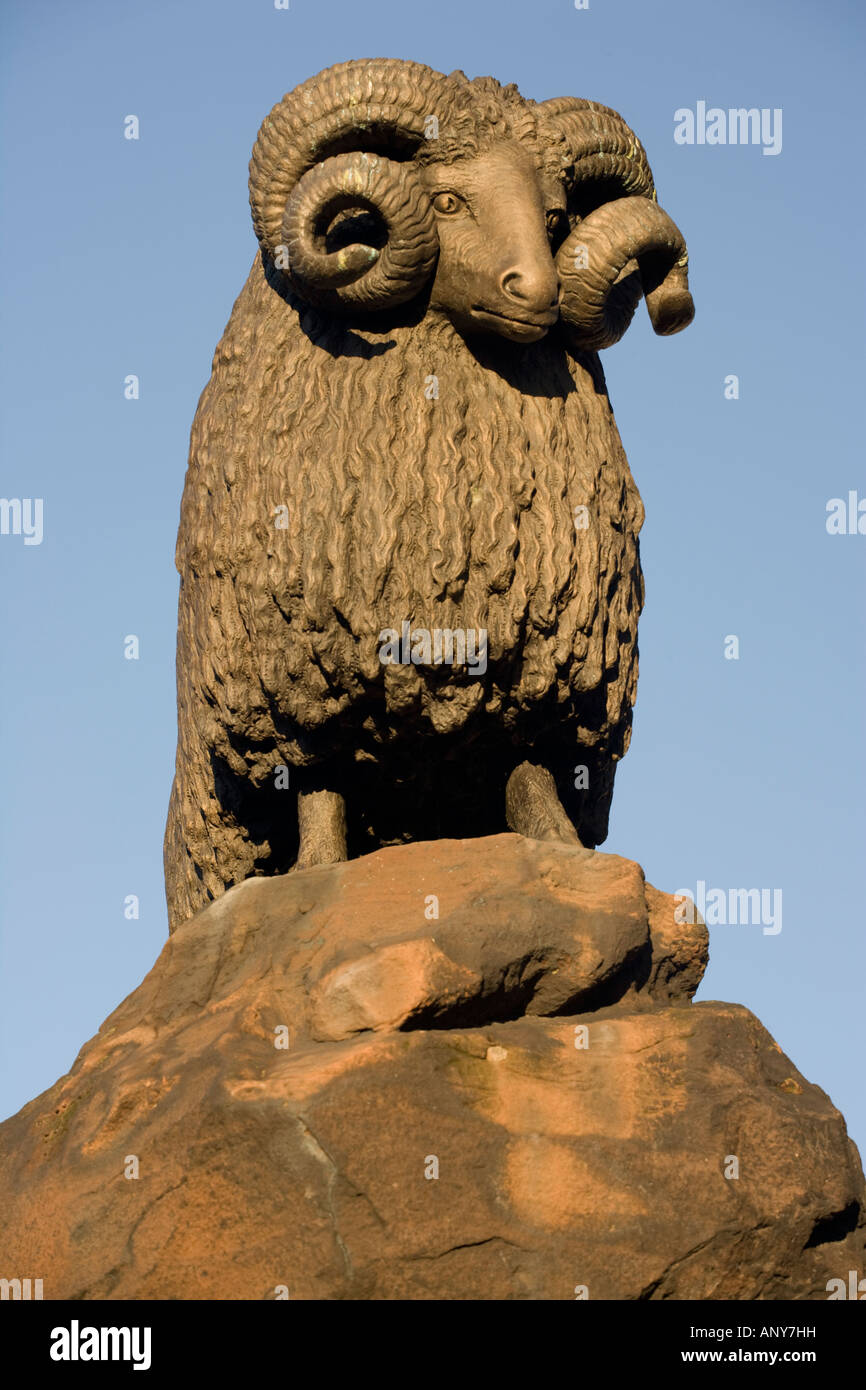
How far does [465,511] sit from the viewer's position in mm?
8641

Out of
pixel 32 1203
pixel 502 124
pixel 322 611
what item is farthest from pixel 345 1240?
pixel 502 124

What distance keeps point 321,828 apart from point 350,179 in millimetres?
2768

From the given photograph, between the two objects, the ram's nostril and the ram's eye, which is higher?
the ram's eye

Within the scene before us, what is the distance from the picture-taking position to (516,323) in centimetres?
840

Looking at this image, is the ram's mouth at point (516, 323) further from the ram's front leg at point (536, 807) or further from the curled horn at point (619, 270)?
the ram's front leg at point (536, 807)

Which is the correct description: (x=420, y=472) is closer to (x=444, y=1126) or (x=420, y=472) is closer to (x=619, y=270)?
(x=619, y=270)

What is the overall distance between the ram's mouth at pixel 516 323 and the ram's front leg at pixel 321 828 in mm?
2156

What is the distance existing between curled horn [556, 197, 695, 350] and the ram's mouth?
0.58 metres

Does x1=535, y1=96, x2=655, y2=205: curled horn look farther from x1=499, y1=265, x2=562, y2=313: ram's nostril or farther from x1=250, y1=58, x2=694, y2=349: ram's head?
x1=499, y1=265, x2=562, y2=313: ram's nostril

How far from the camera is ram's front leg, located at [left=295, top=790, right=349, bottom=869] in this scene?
28.9 feet

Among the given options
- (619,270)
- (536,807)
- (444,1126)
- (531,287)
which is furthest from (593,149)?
(444,1126)

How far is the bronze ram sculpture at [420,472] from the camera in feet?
28.0

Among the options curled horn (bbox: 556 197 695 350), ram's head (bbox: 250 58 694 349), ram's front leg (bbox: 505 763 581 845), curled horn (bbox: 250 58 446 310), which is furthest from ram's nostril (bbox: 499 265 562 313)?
ram's front leg (bbox: 505 763 581 845)

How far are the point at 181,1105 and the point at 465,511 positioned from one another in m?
2.92
